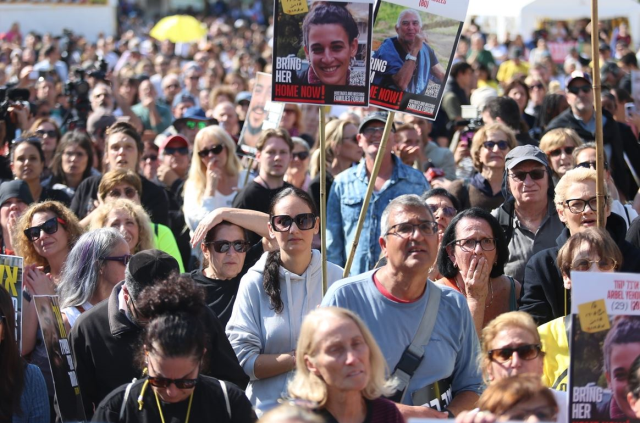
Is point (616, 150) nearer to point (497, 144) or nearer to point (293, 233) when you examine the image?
point (497, 144)

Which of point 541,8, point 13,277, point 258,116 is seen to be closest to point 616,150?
point 258,116

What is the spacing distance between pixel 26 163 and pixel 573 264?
4822mm

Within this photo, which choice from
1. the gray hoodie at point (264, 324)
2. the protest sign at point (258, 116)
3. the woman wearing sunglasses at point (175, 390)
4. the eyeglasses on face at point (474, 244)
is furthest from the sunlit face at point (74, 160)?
the woman wearing sunglasses at point (175, 390)

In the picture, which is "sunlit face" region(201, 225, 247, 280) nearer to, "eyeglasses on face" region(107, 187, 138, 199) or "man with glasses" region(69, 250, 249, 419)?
"man with glasses" region(69, 250, 249, 419)

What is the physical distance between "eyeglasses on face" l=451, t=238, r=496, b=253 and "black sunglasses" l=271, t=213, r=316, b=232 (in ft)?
2.48

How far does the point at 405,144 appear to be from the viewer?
917 centimetres

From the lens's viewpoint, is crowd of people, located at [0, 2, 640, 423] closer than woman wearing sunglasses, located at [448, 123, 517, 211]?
Yes

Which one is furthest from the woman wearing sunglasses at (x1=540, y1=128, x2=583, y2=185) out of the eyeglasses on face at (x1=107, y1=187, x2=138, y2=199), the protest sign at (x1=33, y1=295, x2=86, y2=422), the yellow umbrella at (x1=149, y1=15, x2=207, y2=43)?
the yellow umbrella at (x1=149, y1=15, x2=207, y2=43)

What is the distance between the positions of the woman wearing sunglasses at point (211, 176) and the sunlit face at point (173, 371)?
4.00 meters

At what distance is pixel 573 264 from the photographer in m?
A: 5.02

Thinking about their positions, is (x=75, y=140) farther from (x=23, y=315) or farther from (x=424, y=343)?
(x=424, y=343)

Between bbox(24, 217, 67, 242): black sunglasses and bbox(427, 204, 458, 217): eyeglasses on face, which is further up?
bbox(427, 204, 458, 217): eyeglasses on face

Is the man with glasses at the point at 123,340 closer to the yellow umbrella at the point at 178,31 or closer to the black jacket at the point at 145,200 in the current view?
the black jacket at the point at 145,200

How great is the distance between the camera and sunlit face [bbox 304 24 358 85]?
560cm
